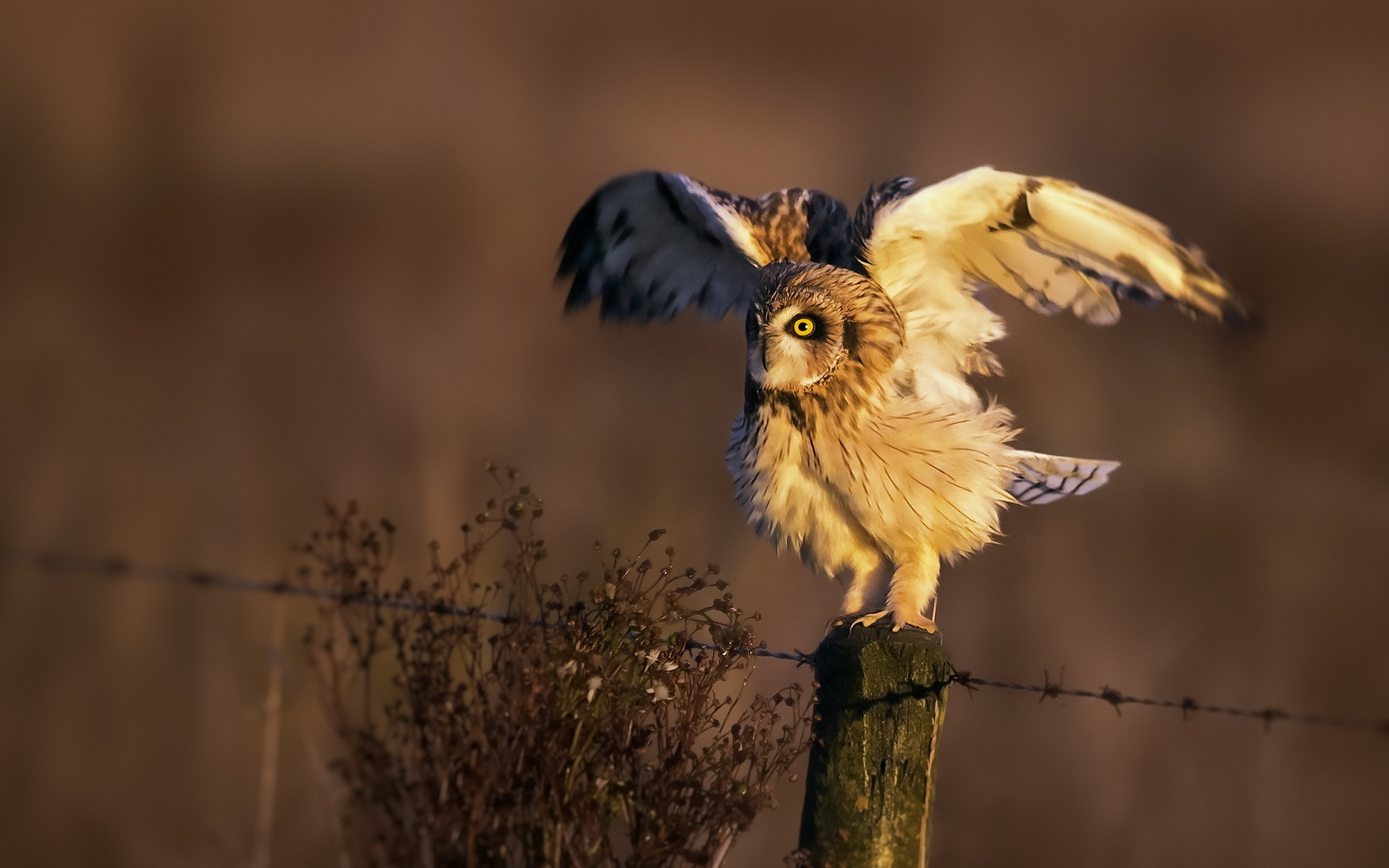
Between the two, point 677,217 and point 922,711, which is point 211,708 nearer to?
point 677,217

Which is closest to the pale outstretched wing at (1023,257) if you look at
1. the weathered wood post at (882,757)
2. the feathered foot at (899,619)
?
the feathered foot at (899,619)

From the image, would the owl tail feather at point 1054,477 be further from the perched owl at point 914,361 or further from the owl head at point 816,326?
the owl head at point 816,326

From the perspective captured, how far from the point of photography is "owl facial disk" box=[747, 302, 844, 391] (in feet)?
5.75

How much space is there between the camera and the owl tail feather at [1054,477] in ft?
6.31

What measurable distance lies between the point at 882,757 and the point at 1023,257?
894 mm

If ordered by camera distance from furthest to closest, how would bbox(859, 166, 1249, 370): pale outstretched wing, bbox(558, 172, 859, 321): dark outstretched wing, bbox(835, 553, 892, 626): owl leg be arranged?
1. bbox(558, 172, 859, 321): dark outstretched wing
2. bbox(835, 553, 892, 626): owl leg
3. bbox(859, 166, 1249, 370): pale outstretched wing

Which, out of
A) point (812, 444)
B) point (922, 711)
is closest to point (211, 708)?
point (812, 444)

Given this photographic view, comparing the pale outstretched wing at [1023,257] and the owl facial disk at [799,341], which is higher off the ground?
the pale outstretched wing at [1023,257]

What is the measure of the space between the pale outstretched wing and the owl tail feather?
9.3 inches

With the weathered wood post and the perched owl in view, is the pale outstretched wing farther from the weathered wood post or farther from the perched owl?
the weathered wood post

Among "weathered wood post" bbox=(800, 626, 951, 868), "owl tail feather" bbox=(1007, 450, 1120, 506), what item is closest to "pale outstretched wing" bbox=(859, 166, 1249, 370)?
"owl tail feather" bbox=(1007, 450, 1120, 506)

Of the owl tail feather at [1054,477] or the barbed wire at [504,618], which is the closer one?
the barbed wire at [504,618]

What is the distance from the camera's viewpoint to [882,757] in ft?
4.62

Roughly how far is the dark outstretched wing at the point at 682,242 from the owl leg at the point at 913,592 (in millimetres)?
563
